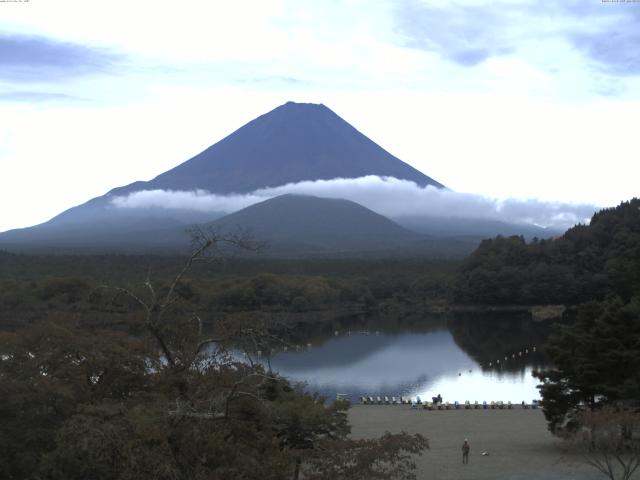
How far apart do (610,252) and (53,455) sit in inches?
2100

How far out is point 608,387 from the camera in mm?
14789

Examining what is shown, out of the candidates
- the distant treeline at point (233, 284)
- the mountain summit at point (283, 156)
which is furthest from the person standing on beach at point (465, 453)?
the mountain summit at point (283, 156)

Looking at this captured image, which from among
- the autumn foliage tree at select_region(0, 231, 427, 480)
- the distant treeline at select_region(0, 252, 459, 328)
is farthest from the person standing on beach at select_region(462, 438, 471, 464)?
the distant treeline at select_region(0, 252, 459, 328)

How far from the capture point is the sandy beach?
13148mm

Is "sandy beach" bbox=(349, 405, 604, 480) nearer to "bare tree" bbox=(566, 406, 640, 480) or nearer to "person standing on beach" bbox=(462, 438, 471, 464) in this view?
"person standing on beach" bbox=(462, 438, 471, 464)

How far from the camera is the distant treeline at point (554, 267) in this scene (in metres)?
55.8

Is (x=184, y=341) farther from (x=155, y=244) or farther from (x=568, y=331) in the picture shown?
(x=155, y=244)

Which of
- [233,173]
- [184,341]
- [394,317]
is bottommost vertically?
[394,317]

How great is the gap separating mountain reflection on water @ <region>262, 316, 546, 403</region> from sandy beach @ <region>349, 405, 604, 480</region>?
16.1ft

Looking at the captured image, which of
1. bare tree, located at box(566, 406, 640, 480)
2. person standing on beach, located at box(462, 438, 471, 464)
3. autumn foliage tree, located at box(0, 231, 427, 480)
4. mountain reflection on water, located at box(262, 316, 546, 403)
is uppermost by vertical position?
autumn foliage tree, located at box(0, 231, 427, 480)

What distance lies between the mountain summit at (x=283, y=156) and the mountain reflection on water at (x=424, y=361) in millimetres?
106267

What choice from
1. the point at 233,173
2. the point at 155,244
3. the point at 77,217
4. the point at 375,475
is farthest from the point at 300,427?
the point at 77,217

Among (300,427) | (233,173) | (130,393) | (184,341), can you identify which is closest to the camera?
(184,341)

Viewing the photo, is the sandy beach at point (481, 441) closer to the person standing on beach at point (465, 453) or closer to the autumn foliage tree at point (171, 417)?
the person standing on beach at point (465, 453)
